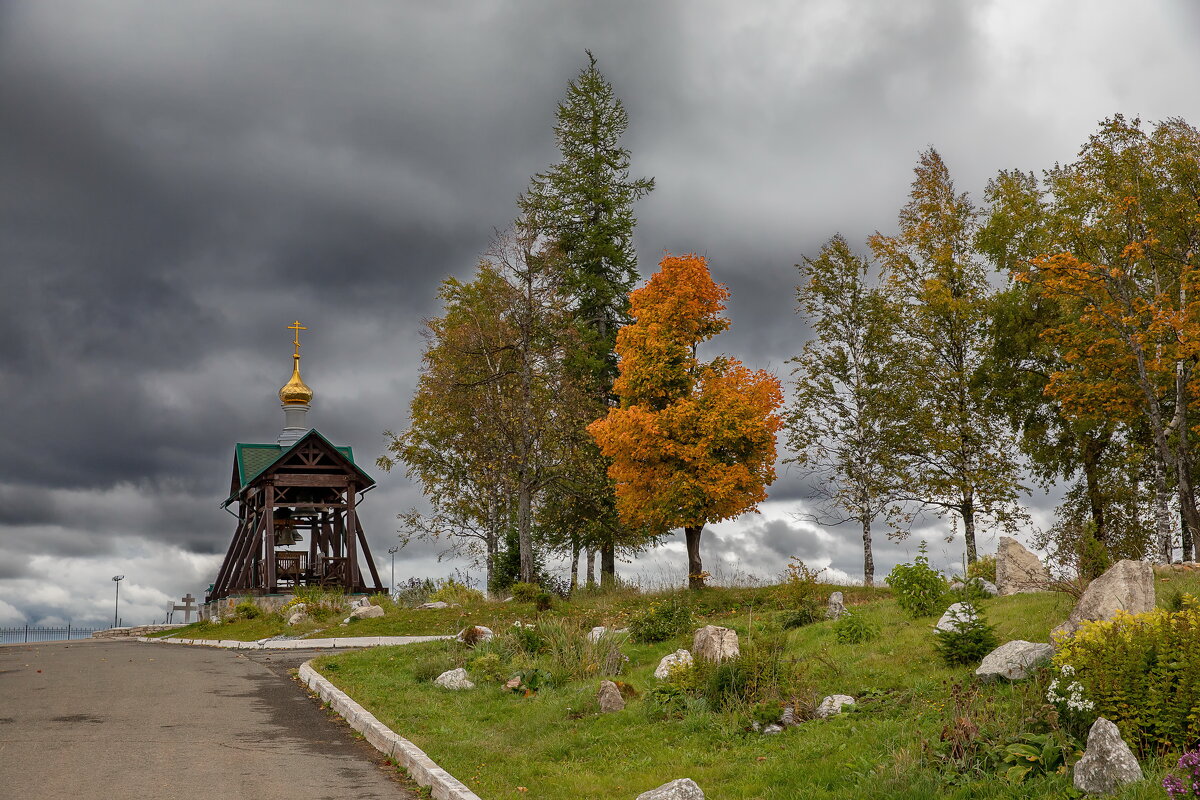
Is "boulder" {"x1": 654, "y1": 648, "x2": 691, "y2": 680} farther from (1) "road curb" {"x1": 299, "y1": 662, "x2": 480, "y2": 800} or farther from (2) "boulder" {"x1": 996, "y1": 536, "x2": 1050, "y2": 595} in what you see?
(2) "boulder" {"x1": 996, "y1": 536, "x2": 1050, "y2": 595}

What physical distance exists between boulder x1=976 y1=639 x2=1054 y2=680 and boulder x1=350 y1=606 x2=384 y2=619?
759 inches

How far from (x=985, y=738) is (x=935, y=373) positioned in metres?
22.7

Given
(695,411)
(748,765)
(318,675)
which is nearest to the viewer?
(748,765)

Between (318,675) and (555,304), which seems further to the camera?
(555,304)

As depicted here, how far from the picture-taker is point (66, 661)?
67.7 feet

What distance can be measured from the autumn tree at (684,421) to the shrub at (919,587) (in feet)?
34.7

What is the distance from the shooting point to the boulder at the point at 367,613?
1035 inches

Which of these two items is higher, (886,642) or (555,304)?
(555,304)

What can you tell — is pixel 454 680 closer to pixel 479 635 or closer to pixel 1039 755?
pixel 479 635

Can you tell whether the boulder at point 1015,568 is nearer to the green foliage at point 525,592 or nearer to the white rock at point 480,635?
the white rock at point 480,635

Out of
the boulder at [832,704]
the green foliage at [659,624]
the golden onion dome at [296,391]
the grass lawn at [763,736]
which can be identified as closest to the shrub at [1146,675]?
the grass lawn at [763,736]

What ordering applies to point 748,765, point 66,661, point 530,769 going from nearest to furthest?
point 748,765
point 530,769
point 66,661

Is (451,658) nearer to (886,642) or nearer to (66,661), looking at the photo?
(886,642)

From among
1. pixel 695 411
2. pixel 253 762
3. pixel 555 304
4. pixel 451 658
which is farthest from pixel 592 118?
pixel 253 762
